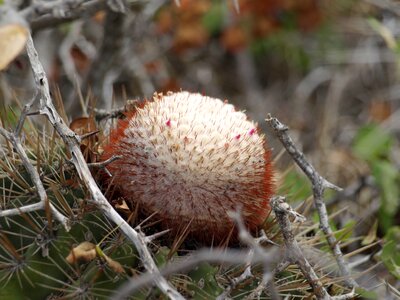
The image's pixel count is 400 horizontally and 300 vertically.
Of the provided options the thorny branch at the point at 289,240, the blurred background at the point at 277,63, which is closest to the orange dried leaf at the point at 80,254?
the thorny branch at the point at 289,240

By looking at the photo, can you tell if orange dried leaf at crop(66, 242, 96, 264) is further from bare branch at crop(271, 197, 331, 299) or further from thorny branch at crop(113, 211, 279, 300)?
bare branch at crop(271, 197, 331, 299)

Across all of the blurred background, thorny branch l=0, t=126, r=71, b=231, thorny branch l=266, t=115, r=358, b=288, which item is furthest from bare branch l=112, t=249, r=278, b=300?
the blurred background

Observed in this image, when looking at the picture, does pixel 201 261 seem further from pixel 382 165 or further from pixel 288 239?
pixel 382 165

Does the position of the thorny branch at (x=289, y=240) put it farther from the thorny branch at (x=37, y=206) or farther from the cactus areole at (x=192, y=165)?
the thorny branch at (x=37, y=206)

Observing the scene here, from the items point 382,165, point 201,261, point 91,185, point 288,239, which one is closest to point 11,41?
Answer: point 91,185

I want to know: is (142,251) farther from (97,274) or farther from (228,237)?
(228,237)

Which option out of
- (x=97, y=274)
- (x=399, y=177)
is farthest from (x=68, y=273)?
(x=399, y=177)
